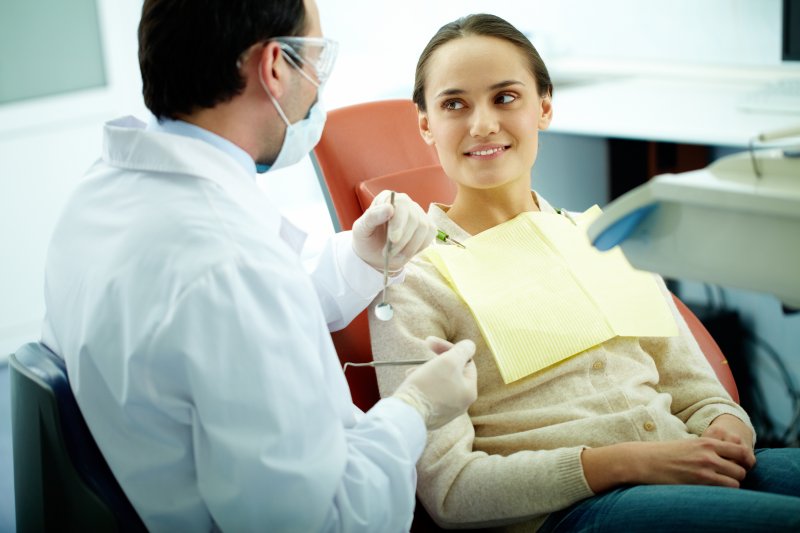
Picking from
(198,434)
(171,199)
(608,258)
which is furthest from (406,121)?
(198,434)

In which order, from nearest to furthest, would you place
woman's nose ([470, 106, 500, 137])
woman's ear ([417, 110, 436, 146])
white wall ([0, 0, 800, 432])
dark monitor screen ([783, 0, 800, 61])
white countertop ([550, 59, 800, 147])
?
woman's nose ([470, 106, 500, 137]), woman's ear ([417, 110, 436, 146]), white countertop ([550, 59, 800, 147]), dark monitor screen ([783, 0, 800, 61]), white wall ([0, 0, 800, 432])

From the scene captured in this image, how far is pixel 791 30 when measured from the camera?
9.12 feet

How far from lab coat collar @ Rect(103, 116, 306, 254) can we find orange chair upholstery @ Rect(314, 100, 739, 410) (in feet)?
2.29

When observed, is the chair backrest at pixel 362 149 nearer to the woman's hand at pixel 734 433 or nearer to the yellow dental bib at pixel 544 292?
the yellow dental bib at pixel 544 292

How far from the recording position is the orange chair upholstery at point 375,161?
6.42ft

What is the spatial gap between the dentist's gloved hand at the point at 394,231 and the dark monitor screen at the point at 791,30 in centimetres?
173

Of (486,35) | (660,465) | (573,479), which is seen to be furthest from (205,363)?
(486,35)

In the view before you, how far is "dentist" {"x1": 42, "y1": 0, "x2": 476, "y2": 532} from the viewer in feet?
3.46

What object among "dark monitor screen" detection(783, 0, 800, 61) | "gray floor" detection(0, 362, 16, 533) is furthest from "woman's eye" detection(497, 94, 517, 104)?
"gray floor" detection(0, 362, 16, 533)

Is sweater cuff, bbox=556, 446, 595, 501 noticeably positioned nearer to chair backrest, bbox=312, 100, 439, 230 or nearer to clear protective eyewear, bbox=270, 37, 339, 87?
clear protective eyewear, bbox=270, 37, 339, 87

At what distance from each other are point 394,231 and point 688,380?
1.90 ft

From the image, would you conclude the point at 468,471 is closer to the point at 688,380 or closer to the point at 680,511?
the point at 680,511

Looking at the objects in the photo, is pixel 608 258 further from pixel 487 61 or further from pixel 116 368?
pixel 116 368

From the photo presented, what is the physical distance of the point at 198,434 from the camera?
1075mm
